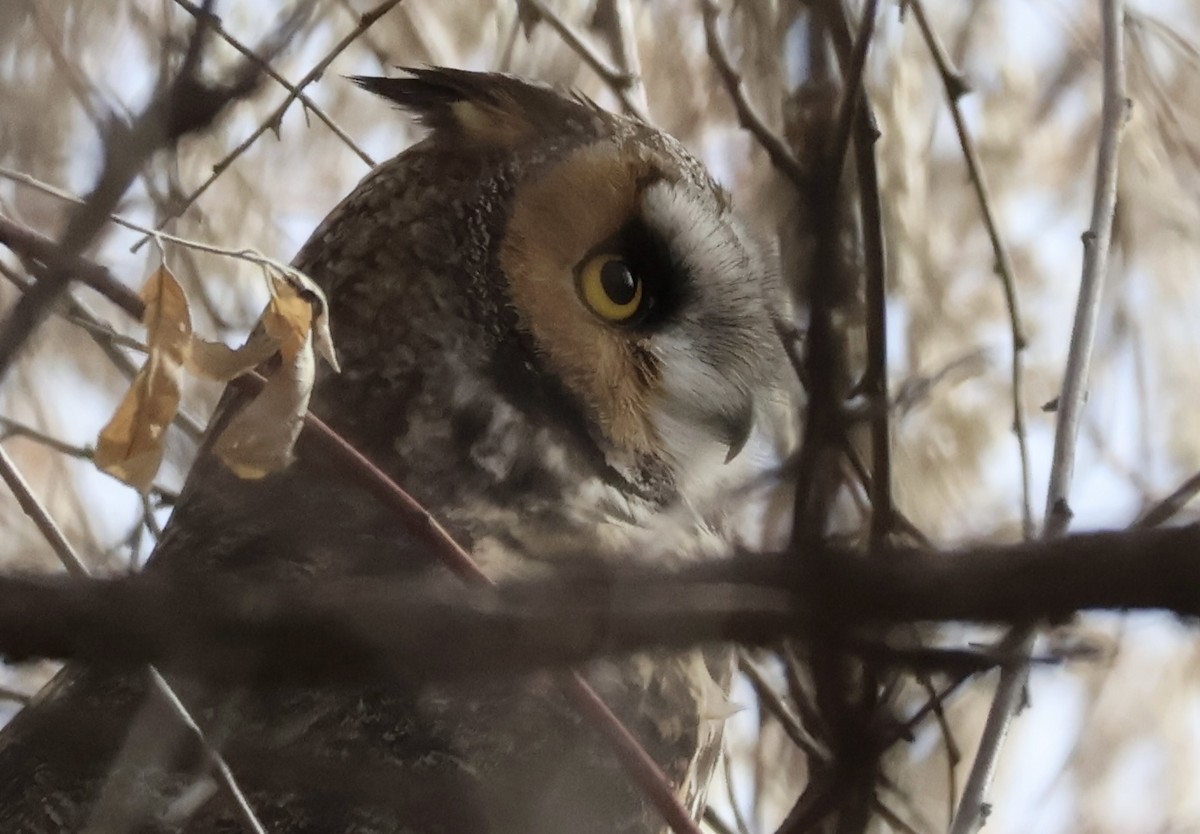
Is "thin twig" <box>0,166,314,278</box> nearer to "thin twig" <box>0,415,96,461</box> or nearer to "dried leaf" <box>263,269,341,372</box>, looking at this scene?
"dried leaf" <box>263,269,341,372</box>

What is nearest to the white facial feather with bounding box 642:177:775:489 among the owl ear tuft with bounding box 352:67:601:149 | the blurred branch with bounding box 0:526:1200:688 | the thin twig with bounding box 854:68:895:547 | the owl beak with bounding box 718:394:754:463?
the owl beak with bounding box 718:394:754:463

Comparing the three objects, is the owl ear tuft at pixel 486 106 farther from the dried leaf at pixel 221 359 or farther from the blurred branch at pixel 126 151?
the blurred branch at pixel 126 151

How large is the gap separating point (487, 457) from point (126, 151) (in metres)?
0.85

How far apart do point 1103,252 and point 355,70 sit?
140 centimetres

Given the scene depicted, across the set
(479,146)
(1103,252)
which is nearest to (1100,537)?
(1103,252)

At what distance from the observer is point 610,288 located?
5.18 ft

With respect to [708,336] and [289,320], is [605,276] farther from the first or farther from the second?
[289,320]

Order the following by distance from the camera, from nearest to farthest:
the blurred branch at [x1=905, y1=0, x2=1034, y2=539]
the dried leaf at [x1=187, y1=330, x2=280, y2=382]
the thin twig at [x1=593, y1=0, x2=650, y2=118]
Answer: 1. the dried leaf at [x1=187, y1=330, x2=280, y2=382]
2. the blurred branch at [x1=905, y1=0, x2=1034, y2=539]
3. the thin twig at [x1=593, y1=0, x2=650, y2=118]

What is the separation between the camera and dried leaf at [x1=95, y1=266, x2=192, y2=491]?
2.98 ft

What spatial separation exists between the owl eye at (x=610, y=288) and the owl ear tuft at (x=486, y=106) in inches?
7.7

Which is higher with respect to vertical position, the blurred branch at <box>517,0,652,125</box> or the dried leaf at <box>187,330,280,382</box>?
the blurred branch at <box>517,0,652,125</box>

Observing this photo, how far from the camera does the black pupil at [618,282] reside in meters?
1.58

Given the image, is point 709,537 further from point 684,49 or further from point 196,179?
point 196,179

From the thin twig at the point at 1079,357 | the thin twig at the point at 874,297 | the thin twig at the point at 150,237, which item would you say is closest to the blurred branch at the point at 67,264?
the thin twig at the point at 150,237
